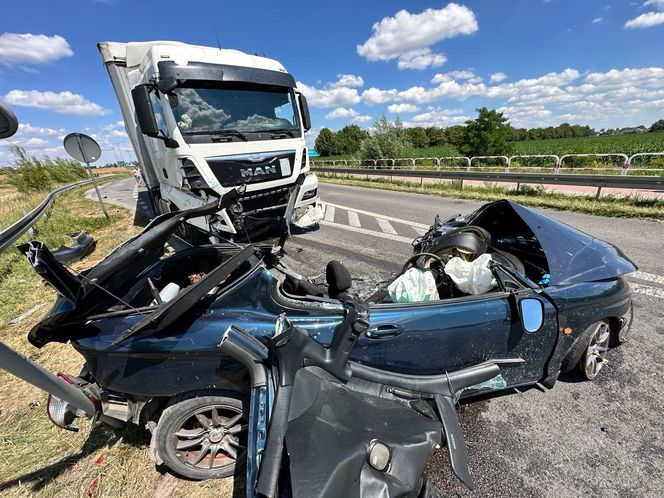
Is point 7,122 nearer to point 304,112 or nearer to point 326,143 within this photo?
point 304,112

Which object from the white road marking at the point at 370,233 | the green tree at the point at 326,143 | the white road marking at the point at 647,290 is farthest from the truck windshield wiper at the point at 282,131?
the green tree at the point at 326,143

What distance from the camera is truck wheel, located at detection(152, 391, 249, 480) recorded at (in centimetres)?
184

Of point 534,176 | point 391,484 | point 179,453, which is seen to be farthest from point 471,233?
point 534,176

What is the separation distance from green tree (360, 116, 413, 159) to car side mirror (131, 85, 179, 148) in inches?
1048

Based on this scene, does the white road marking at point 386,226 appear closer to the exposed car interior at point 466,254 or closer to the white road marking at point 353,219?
the white road marking at point 353,219

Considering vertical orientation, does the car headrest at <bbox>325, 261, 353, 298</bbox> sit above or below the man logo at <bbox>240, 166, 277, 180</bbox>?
below

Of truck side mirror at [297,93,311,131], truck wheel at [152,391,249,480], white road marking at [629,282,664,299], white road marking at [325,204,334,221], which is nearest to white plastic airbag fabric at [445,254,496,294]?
truck wheel at [152,391,249,480]

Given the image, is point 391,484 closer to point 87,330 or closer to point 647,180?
Result: point 87,330

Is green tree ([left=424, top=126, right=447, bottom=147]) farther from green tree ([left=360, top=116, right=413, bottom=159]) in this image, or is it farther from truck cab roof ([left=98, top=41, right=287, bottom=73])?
truck cab roof ([left=98, top=41, right=287, bottom=73])

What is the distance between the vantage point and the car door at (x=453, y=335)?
1.93 metres

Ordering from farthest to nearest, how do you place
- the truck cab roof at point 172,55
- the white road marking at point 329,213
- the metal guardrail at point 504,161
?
the metal guardrail at point 504,161 → the white road marking at point 329,213 → the truck cab roof at point 172,55

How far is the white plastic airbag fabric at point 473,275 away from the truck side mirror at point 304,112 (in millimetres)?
4883

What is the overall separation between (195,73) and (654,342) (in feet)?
21.6

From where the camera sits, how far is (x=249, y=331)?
178cm
